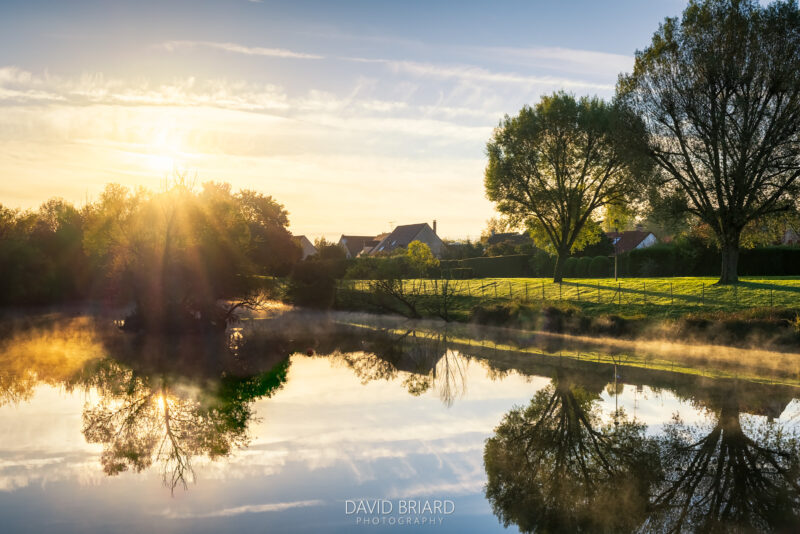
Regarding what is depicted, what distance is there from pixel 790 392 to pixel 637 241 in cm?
8008

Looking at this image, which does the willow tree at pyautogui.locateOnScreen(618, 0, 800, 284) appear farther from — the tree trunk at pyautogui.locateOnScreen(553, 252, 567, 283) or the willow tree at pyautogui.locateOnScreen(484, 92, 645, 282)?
the tree trunk at pyautogui.locateOnScreen(553, 252, 567, 283)

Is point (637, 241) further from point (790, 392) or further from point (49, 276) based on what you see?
point (790, 392)

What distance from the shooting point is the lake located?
34.2ft

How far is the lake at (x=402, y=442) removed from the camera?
34.2 feet

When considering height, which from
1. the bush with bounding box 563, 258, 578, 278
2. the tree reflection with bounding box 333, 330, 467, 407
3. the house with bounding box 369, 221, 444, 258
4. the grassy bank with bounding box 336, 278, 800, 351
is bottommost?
the tree reflection with bounding box 333, 330, 467, 407

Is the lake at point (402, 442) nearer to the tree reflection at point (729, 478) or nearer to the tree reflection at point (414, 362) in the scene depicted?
the tree reflection at point (729, 478)

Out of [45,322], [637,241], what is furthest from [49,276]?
[637,241]

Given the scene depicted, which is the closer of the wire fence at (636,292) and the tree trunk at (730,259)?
the wire fence at (636,292)

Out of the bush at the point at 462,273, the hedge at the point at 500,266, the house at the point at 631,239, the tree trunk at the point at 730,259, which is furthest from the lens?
the house at the point at 631,239

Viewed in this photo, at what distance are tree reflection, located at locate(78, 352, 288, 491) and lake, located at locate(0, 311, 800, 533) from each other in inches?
3.1

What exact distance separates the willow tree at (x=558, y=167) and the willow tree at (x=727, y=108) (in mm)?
7300

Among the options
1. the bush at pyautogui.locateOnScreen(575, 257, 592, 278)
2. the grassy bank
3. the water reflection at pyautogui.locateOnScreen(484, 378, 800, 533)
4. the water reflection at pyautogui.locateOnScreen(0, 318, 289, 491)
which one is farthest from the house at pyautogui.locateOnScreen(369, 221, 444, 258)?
the water reflection at pyautogui.locateOnScreen(484, 378, 800, 533)

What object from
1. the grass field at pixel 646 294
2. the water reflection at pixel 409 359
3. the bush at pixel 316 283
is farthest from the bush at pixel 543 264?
the water reflection at pixel 409 359

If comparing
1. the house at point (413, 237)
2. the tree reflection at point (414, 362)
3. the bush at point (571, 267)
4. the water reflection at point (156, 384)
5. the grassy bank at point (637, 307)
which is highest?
the house at point (413, 237)
